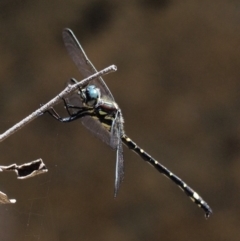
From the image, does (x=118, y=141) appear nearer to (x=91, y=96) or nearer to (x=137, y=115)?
(x=91, y=96)

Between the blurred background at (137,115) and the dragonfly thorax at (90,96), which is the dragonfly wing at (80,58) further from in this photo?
the blurred background at (137,115)

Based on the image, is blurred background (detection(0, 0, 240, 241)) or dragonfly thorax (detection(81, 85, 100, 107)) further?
blurred background (detection(0, 0, 240, 241))

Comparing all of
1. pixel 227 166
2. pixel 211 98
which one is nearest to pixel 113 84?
pixel 211 98

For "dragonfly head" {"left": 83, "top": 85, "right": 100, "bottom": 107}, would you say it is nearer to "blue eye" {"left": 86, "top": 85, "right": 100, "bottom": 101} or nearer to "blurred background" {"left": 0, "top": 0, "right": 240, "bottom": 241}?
"blue eye" {"left": 86, "top": 85, "right": 100, "bottom": 101}

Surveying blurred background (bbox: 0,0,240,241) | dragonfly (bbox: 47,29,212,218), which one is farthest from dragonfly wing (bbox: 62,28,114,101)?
blurred background (bbox: 0,0,240,241)

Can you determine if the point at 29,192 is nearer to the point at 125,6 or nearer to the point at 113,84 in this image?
the point at 113,84

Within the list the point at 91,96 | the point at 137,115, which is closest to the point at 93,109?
the point at 91,96

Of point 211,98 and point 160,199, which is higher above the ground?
→ point 211,98
